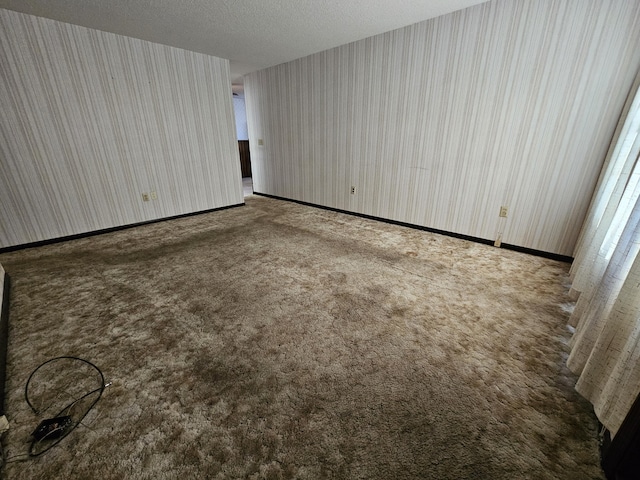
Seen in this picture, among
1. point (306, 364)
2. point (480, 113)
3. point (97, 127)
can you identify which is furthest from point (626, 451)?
point (97, 127)

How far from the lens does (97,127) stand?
3.21m

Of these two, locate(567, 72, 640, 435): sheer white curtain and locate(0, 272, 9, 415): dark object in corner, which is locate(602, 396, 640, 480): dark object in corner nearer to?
locate(567, 72, 640, 435): sheer white curtain

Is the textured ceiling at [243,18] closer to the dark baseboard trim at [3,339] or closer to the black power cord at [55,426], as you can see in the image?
the dark baseboard trim at [3,339]

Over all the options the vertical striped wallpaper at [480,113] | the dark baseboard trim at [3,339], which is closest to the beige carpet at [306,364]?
the dark baseboard trim at [3,339]

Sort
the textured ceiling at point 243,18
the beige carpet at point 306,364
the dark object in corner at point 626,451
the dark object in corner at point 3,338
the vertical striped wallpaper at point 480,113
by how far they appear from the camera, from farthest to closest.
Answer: the textured ceiling at point 243,18 < the vertical striped wallpaper at point 480,113 < the dark object in corner at point 3,338 < the beige carpet at point 306,364 < the dark object in corner at point 626,451

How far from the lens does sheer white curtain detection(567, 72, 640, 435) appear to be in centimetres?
91

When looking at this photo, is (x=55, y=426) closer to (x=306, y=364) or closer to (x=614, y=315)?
(x=306, y=364)

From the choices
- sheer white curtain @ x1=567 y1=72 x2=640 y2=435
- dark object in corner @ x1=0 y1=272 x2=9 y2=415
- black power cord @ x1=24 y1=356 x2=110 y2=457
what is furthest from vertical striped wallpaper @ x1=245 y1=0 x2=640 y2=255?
dark object in corner @ x1=0 y1=272 x2=9 y2=415

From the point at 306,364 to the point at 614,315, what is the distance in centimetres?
132

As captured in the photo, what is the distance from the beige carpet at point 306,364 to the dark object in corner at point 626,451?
0.23 ft

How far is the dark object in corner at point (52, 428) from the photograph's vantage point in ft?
3.47

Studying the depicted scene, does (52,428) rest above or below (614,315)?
below

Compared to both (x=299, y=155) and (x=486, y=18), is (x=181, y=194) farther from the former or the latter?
(x=486, y=18)

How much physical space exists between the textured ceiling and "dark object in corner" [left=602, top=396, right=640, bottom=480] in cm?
323
